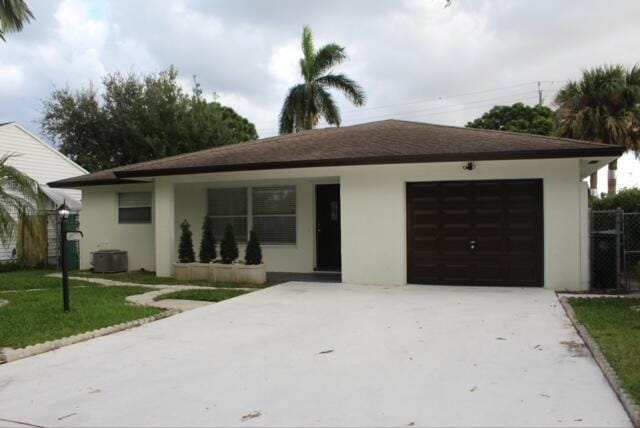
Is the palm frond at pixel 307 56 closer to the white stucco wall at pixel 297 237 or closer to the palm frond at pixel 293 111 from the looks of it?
the palm frond at pixel 293 111

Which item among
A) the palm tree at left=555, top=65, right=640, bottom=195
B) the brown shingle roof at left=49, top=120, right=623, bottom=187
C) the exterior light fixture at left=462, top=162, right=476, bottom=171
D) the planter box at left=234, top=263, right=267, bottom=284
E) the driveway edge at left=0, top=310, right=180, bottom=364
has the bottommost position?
the driveway edge at left=0, top=310, right=180, bottom=364

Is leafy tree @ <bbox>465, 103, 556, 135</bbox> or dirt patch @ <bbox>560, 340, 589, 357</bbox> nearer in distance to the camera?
dirt patch @ <bbox>560, 340, 589, 357</bbox>

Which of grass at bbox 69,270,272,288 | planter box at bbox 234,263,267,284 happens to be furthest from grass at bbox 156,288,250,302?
planter box at bbox 234,263,267,284

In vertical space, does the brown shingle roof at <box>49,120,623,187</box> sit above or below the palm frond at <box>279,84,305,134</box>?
below

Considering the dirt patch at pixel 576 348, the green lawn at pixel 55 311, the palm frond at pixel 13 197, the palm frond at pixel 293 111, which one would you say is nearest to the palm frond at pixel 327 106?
the palm frond at pixel 293 111

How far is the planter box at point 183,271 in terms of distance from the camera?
1195cm

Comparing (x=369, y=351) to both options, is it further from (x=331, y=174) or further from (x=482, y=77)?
(x=482, y=77)

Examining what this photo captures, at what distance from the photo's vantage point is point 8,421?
3.94m

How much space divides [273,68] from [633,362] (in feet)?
71.2

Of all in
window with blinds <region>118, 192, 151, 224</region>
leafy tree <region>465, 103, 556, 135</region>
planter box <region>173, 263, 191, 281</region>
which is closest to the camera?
planter box <region>173, 263, 191, 281</region>

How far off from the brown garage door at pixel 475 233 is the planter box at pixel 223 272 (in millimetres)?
4062

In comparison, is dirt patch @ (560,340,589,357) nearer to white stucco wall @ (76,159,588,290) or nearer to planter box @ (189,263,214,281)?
white stucco wall @ (76,159,588,290)

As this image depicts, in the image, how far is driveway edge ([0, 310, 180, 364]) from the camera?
5680mm

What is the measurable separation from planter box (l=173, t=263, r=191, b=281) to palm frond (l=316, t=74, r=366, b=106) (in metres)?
16.3
